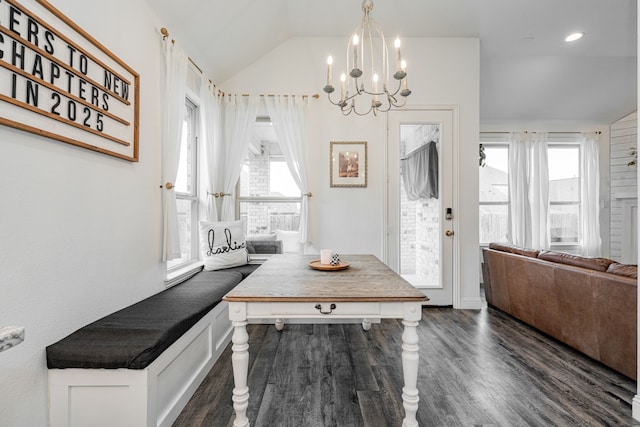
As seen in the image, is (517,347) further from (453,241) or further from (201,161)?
(201,161)

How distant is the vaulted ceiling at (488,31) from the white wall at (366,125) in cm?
15

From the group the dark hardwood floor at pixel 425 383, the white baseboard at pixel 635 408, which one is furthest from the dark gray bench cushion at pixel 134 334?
the white baseboard at pixel 635 408

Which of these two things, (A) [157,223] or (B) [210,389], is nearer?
(B) [210,389]

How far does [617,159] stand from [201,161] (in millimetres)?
6164

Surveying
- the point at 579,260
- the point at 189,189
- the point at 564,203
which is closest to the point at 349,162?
the point at 189,189

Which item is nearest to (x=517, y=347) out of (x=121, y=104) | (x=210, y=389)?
(x=210, y=389)

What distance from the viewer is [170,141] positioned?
7.36 ft

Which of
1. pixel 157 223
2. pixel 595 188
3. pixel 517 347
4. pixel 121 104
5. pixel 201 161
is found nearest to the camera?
pixel 121 104

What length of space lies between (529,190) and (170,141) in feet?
16.2

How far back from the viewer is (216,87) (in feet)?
11.0

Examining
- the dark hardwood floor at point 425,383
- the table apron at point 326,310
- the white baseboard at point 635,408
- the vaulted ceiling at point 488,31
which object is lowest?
the dark hardwood floor at point 425,383

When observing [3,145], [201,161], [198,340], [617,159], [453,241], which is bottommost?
[198,340]

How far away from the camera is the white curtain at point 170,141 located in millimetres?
2188

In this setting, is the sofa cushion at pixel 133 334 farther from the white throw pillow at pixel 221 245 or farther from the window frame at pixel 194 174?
the window frame at pixel 194 174
